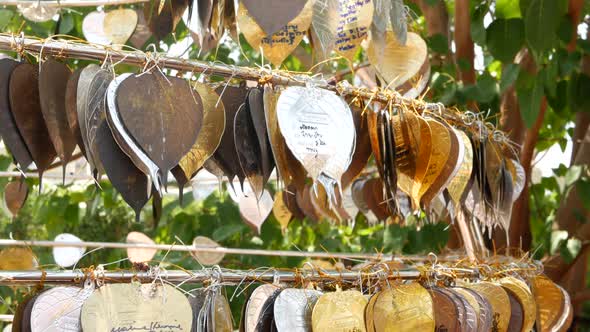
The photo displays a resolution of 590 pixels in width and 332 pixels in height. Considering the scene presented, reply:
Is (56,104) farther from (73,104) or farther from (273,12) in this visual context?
(273,12)

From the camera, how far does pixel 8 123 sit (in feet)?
2.06

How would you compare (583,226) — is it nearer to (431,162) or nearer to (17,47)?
(431,162)

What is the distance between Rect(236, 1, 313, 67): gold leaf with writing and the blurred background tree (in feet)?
1.51

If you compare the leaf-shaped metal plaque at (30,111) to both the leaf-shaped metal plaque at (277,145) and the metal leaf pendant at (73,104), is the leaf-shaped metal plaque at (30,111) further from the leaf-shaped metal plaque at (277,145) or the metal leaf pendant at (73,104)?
the leaf-shaped metal plaque at (277,145)

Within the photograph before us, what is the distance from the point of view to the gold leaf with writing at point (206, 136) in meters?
0.69

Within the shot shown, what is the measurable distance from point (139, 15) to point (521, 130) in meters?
0.91

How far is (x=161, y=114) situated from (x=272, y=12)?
130mm

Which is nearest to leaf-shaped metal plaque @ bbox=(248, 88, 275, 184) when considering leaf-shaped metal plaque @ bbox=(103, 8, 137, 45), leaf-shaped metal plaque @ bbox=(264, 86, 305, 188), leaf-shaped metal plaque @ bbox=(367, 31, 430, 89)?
leaf-shaped metal plaque @ bbox=(264, 86, 305, 188)

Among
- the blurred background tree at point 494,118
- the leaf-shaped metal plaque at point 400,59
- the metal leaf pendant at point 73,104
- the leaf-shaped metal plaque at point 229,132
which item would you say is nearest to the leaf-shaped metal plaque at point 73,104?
the metal leaf pendant at point 73,104

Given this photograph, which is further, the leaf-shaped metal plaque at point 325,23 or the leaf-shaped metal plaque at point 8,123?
the leaf-shaped metal plaque at point 325,23

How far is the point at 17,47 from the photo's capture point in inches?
25.5

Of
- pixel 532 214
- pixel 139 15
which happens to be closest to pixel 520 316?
pixel 139 15

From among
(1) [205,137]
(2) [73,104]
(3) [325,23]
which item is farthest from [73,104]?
(3) [325,23]

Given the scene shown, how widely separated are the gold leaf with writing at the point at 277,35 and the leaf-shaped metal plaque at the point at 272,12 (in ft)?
0.21
